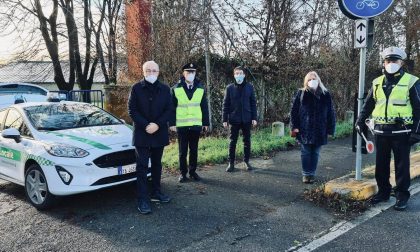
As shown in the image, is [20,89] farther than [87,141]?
Yes

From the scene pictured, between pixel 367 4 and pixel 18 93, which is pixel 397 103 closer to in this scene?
pixel 367 4

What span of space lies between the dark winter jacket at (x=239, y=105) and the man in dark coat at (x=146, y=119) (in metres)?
1.97

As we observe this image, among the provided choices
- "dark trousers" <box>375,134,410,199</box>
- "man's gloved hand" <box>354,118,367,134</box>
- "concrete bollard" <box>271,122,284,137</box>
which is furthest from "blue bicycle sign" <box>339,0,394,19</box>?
"concrete bollard" <box>271,122,284,137</box>

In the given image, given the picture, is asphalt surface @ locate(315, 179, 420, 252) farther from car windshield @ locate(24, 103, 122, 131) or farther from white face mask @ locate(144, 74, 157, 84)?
car windshield @ locate(24, 103, 122, 131)

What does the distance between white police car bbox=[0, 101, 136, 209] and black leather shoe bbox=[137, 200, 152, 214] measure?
55cm

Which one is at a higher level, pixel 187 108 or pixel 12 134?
pixel 187 108

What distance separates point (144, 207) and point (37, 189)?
1.62m

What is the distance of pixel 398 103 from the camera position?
482 centimetres

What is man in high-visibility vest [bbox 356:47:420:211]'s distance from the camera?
189 inches

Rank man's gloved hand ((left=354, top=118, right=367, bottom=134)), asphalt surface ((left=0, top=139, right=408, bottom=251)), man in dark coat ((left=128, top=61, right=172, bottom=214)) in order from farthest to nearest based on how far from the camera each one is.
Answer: man's gloved hand ((left=354, top=118, right=367, bottom=134)) < man in dark coat ((left=128, top=61, right=172, bottom=214)) < asphalt surface ((left=0, top=139, right=408, bottom=251))

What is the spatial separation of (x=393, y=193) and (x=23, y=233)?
4948mm

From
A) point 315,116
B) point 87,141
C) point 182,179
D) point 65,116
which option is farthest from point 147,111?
point 315,116

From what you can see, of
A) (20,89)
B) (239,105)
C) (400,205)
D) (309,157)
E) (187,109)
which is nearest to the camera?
(400,205)

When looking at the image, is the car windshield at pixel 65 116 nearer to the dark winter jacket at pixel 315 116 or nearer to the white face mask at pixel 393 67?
the dark winter jacket at pixel 315 116
